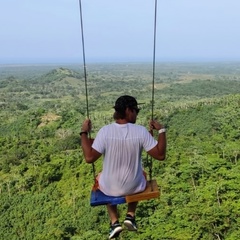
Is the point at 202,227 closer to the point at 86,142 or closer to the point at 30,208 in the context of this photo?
the point at 30,208

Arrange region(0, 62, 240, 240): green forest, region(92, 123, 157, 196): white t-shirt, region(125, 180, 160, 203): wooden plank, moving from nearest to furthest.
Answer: region(92, 123, 157, 196): white t-shirt
region(125, 180, 160, 203): wooden plank
region(0, 62, 240, 240): green forest

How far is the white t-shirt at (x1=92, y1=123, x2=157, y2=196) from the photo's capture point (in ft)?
9.33

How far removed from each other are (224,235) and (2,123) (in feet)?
138

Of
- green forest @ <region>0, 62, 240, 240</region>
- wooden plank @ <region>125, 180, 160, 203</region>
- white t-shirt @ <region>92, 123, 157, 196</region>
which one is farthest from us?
green forest @ <region>0, 62, 240, 240</region>

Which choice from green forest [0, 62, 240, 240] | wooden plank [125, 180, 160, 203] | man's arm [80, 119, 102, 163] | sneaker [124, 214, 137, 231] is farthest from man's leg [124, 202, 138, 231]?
green forest [0, 62, 240, 240]

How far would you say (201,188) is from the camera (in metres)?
20.0

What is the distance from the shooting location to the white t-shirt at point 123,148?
2844 mm

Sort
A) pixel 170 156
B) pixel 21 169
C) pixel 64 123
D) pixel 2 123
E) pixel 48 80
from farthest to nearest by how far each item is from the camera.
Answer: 1. pixel 48 80
2. pixel 2 123
3. pixel 64 123
4. pixel 21 169
5. pixel 170 156

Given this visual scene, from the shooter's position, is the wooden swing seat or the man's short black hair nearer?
the man's short black hair

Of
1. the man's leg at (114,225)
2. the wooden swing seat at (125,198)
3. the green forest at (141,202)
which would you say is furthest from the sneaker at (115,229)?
the green forest at (141,202)

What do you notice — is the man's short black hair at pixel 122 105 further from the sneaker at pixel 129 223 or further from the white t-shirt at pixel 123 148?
the sneaker at pixel 129 223

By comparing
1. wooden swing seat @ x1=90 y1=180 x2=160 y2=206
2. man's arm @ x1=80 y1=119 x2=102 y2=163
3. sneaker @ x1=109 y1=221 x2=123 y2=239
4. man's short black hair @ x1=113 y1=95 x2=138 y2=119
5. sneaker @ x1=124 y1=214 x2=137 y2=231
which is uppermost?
man's short black hair @ x1=113 y1=95 x2=138 y2=119

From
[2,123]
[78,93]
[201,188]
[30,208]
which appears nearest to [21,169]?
[30,208]

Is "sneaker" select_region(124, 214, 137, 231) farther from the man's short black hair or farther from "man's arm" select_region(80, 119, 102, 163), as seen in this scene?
the man's short black hair
